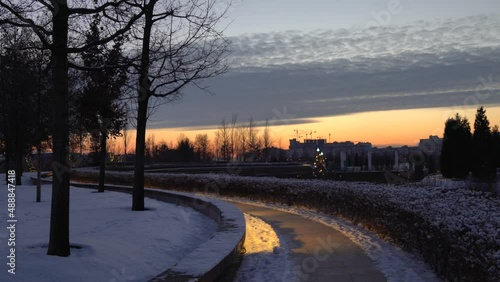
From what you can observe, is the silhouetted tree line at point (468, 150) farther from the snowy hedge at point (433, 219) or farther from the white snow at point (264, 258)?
the white snow at point (264, 258)

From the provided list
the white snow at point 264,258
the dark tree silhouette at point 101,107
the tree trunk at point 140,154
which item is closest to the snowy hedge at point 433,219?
the white snow at point 264,258

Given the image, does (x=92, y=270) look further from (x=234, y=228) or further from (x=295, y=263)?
(x=234, y=228)

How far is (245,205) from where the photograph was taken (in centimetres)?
1844

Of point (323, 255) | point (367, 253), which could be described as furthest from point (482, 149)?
point (323, 255)

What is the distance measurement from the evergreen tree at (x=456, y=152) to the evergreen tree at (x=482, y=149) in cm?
95

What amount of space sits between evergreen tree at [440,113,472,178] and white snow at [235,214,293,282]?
71.9 feet

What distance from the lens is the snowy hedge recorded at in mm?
5379

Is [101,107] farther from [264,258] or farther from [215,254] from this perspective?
[215,254]

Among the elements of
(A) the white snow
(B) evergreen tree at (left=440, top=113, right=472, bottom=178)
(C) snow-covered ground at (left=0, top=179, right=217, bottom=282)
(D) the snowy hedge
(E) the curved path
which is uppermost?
(B) evergreen tree at (left=440, top=113, right=472, bottom=178)

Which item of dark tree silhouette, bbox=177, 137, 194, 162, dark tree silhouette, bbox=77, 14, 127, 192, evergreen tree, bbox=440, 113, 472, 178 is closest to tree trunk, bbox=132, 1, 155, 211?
dark tree silhouette, bbox=77, 14, 127, 192

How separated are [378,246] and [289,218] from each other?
482 cm

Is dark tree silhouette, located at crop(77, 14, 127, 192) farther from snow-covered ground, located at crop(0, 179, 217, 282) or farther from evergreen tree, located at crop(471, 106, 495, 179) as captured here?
evergreen tree, located at crop(471, 106, 495, 179)

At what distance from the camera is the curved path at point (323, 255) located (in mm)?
7176

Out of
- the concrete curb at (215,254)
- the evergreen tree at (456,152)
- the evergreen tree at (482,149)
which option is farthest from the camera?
the evergreen tree at (482,149)
